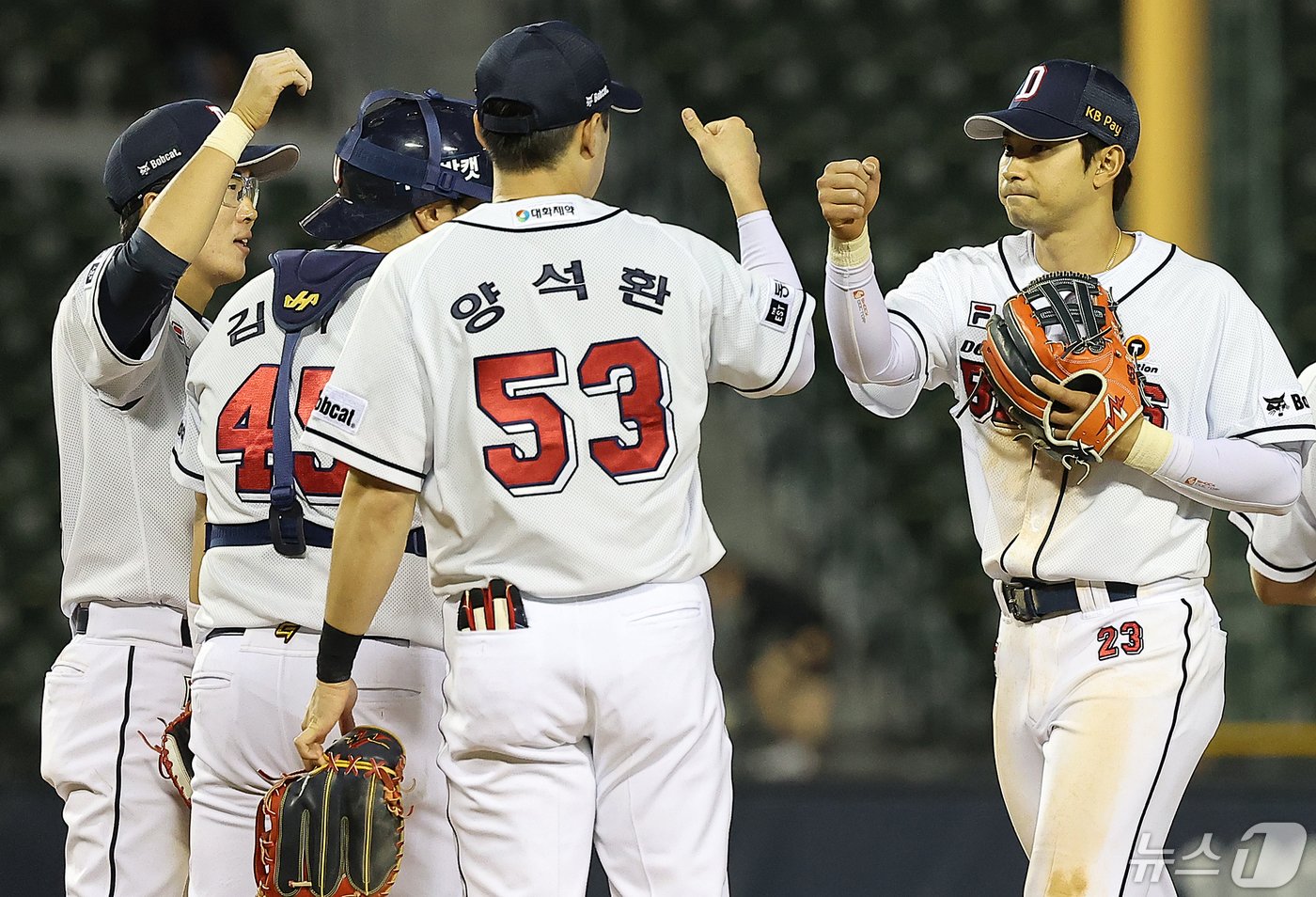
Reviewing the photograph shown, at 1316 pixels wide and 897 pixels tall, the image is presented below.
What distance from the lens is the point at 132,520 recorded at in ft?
9.58

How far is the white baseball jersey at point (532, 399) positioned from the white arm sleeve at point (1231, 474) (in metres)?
0.84

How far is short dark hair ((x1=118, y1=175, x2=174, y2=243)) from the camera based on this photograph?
2.99m

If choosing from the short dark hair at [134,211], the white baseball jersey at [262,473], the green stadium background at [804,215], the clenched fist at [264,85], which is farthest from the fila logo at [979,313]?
the green stadium background at [804,215]

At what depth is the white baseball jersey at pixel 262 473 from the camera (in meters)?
2.58

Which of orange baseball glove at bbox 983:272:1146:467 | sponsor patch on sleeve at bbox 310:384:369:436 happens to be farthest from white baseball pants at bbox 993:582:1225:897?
sponsor patch on sleeve at bbox 310:384:369:436

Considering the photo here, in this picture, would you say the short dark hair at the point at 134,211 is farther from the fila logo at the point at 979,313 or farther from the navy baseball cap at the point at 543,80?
the fila logo at the point at 979,313


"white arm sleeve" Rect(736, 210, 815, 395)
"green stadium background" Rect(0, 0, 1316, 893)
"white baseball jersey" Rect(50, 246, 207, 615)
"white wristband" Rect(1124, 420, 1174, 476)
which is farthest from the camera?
"green stadium background" Rect(0, 0, 1316, 893)

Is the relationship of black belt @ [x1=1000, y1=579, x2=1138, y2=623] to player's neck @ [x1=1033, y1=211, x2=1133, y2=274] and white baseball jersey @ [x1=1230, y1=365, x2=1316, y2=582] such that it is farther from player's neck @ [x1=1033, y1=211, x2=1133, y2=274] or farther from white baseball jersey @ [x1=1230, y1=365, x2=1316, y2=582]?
player's neck @ [x1=1033, y1=211, x2=1133, y2=274]

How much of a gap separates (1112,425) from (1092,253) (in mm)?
434

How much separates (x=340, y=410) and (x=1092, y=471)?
4.21 feet

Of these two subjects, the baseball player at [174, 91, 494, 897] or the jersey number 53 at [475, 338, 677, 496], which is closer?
the jersey number 53 at [475, 338, 677, 496]

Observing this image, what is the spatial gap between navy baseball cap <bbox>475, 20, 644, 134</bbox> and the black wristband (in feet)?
2.57

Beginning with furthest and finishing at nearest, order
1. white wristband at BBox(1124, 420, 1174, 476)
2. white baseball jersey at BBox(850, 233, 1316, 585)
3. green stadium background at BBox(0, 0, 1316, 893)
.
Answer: green stadium background at BBox(0, 0, 1316, 893)
white baseball jersey at BBox(850, 233, 1316, 585)
white wristband at BBox(1124, 420, 1174, 476)

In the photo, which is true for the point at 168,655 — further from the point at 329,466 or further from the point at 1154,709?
the point at 1154,709
